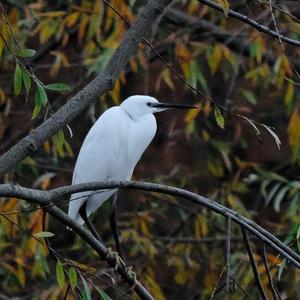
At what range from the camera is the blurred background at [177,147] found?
11.0 feet

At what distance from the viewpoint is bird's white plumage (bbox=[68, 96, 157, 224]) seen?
2279mm

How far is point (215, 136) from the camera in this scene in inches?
157

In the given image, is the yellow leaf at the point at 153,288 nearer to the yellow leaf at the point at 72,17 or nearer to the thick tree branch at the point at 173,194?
the yellow leaf at the point at 72,17

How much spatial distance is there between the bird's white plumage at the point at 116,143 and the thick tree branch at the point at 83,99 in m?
0.47

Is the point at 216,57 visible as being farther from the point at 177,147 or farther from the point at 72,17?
the point at 177,147

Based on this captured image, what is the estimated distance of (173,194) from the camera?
1.50 metres

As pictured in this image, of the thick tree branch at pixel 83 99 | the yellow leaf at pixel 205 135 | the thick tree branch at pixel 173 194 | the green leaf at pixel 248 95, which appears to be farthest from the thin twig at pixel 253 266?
the yellow leaf at pixel 205 135

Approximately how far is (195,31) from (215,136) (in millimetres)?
559

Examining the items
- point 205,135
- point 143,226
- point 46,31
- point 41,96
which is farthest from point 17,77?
point 205,135

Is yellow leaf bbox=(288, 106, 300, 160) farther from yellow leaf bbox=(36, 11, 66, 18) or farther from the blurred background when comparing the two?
yellow leaf bbox=(36, 11, 66, 18)

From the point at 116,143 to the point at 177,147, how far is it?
1.67 metres

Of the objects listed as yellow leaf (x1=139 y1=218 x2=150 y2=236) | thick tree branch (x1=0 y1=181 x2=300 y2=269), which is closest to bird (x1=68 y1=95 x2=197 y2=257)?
thick tree branch (x1=0 y1=181 x2=300 y2=269)

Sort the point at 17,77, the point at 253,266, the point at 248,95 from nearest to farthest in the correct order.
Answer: the point at 253,266 < the point at 17,77 < the point at 248,95

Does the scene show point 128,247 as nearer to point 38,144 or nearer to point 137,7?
point 137,7
